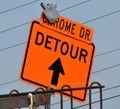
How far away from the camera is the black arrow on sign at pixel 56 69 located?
163 cm

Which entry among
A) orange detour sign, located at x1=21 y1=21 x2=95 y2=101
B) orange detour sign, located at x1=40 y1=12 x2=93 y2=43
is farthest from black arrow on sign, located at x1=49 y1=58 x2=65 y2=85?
orange detour sign, located at x1=40 y1=12 x2=93 y2=43

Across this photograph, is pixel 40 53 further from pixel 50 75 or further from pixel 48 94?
pixel 48 94

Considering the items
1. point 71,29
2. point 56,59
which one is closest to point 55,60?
point 56,59

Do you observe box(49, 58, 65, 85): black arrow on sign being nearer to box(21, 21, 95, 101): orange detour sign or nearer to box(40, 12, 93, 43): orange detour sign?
box(21, 21, 95, 101): orange detour sign

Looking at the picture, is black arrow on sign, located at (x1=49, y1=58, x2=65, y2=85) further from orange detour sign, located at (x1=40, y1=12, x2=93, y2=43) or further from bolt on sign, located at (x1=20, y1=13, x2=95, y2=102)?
orange detour sign, located at (x1=40, y1=12, x2=93, y2=43)

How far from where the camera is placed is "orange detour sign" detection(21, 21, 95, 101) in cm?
161

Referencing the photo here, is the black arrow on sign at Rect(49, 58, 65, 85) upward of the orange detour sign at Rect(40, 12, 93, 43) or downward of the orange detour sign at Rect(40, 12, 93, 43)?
downward

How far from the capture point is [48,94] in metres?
1.43

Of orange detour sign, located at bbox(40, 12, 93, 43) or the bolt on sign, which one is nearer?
the bolt on sign

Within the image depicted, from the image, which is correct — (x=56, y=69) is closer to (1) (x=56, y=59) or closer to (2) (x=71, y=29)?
(1) (x=56, y=59)

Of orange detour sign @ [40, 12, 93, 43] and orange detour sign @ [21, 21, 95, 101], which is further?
orange detour sign @ [40, 12, 93, 43]

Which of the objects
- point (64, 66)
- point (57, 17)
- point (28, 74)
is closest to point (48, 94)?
point (28, 74)

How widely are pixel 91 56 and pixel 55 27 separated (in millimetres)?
164

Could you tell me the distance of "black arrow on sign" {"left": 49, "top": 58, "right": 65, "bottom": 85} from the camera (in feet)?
5.34
